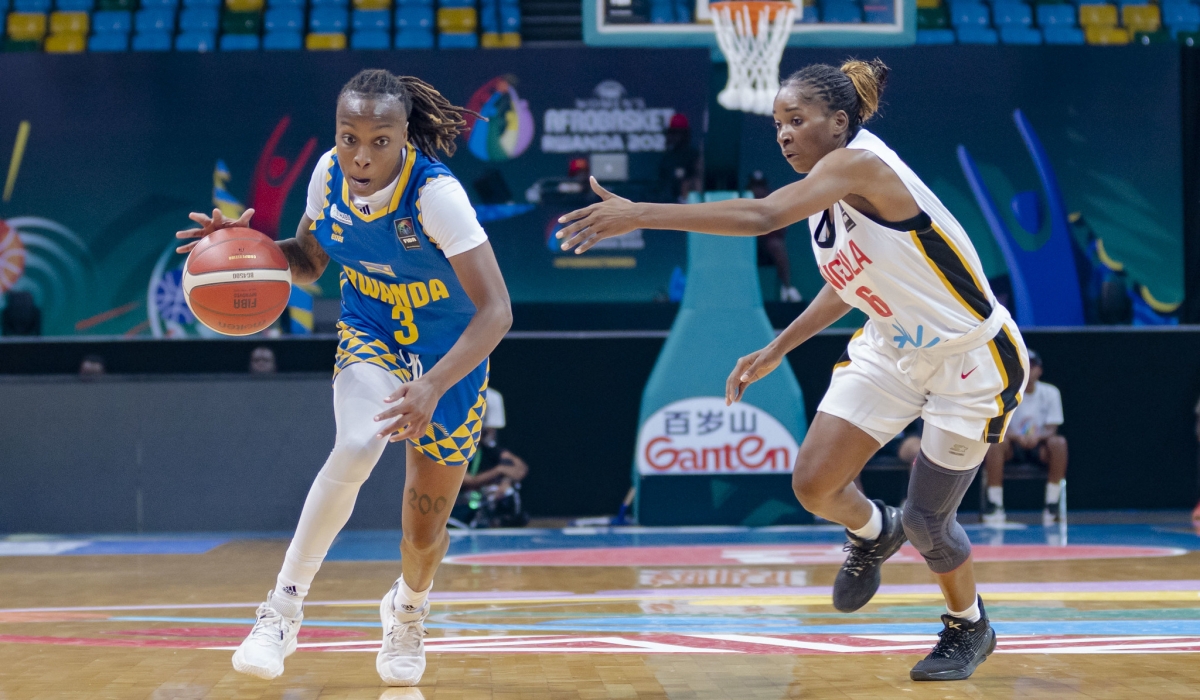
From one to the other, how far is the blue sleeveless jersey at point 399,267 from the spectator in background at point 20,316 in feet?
27.2

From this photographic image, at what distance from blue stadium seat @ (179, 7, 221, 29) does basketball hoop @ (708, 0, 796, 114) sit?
251 inches

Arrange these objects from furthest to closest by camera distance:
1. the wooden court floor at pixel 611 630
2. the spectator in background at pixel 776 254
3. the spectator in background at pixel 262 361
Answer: the spectator in background at pixel 776 254 < the spectator in background at pixel 262 361 < the wooden court floor at pixel 611 630

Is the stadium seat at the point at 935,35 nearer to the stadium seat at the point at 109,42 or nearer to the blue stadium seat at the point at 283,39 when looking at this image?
the blue stadium seat at the point at 283,39

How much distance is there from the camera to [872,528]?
12.4 ft

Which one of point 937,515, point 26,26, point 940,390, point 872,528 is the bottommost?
point 872,528

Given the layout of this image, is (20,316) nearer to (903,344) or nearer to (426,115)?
(426,115)

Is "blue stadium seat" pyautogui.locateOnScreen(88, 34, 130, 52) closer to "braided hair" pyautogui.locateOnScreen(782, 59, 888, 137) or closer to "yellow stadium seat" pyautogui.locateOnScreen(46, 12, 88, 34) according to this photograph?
"yellow stadium seat" pyautogui.locateOnScreen(46, 12, 88, 34)

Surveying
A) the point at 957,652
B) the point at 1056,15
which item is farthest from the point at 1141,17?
the point at 957,652

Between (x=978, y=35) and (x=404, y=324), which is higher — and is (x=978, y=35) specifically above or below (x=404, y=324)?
above

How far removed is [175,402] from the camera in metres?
8.11

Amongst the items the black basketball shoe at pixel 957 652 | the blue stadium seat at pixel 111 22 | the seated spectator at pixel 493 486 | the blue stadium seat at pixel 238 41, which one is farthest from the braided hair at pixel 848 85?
the blue stadium seat at pixel 111 22

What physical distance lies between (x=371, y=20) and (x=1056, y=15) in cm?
726

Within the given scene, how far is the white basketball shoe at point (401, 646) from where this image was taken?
3.33 meters

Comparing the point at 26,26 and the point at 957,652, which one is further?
the point at 26,26
